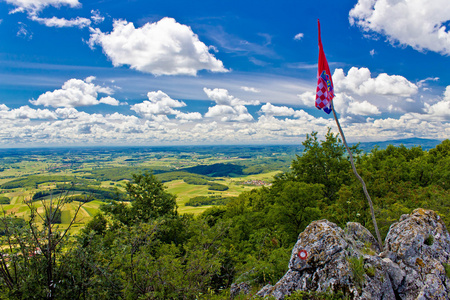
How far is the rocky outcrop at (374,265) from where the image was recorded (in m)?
8.23

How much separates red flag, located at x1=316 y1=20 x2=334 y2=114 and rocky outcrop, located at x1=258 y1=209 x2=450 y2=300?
248 inches

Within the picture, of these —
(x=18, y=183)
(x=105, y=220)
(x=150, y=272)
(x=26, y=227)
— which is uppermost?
(x=26, y=227)

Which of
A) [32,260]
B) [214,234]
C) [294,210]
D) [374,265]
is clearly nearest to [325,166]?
[294,210]

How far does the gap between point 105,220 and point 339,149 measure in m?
36.7

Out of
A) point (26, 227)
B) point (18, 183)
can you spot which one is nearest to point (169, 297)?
point (26, 227)

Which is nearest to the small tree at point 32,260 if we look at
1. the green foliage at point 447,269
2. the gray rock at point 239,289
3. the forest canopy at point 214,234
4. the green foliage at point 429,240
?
the forest canopy at point 214,234

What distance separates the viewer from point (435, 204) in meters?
16.1

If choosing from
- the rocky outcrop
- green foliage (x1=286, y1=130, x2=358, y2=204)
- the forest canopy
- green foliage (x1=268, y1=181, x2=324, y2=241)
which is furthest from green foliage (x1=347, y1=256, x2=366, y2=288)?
green foliage (x1=286, y1=130, x2=358, y2=204)

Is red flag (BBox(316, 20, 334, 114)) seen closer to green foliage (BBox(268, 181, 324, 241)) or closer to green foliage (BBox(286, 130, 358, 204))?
green foliage (BBox(268, 181, 324, 241))

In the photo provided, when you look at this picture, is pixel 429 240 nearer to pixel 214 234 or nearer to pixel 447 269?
pixel 447 269

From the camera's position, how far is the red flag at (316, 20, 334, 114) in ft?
38.9

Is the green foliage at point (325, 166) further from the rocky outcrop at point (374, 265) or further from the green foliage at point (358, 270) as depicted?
the green foliage at point (358, 270)

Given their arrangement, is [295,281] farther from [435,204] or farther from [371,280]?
[435,204]

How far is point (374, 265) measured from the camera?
8.63 metres
